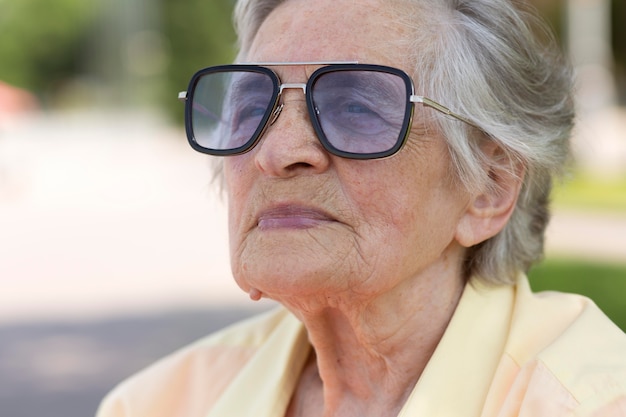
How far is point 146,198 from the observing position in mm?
16375

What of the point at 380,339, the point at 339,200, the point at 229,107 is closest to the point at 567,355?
the point at 380,339

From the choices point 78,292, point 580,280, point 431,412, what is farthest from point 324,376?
point 78,292

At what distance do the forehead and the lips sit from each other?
1.11ft

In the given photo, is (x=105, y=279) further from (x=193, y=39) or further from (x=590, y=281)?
(x=193, y=39)

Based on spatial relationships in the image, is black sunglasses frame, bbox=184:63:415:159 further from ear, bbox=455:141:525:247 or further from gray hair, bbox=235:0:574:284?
ear, bbox=455:141:525:247

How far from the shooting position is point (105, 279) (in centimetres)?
895

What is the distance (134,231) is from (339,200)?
10.6 metres

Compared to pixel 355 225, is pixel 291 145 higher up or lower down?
higher up

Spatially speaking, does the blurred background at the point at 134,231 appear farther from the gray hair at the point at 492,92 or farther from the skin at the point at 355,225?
the skin at the point at 355,225

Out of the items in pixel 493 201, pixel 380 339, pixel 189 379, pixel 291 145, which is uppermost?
pixel 291 145

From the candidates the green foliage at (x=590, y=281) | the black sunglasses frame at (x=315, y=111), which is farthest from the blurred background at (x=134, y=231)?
the black sunglasses frame at (x=315, y=111)

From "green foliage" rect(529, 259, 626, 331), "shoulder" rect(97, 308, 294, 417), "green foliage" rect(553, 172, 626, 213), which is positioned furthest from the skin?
"green foliage" rect(553, 172, 626, 213)

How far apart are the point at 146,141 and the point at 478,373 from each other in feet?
101

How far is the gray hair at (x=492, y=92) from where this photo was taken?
200 centimetres
